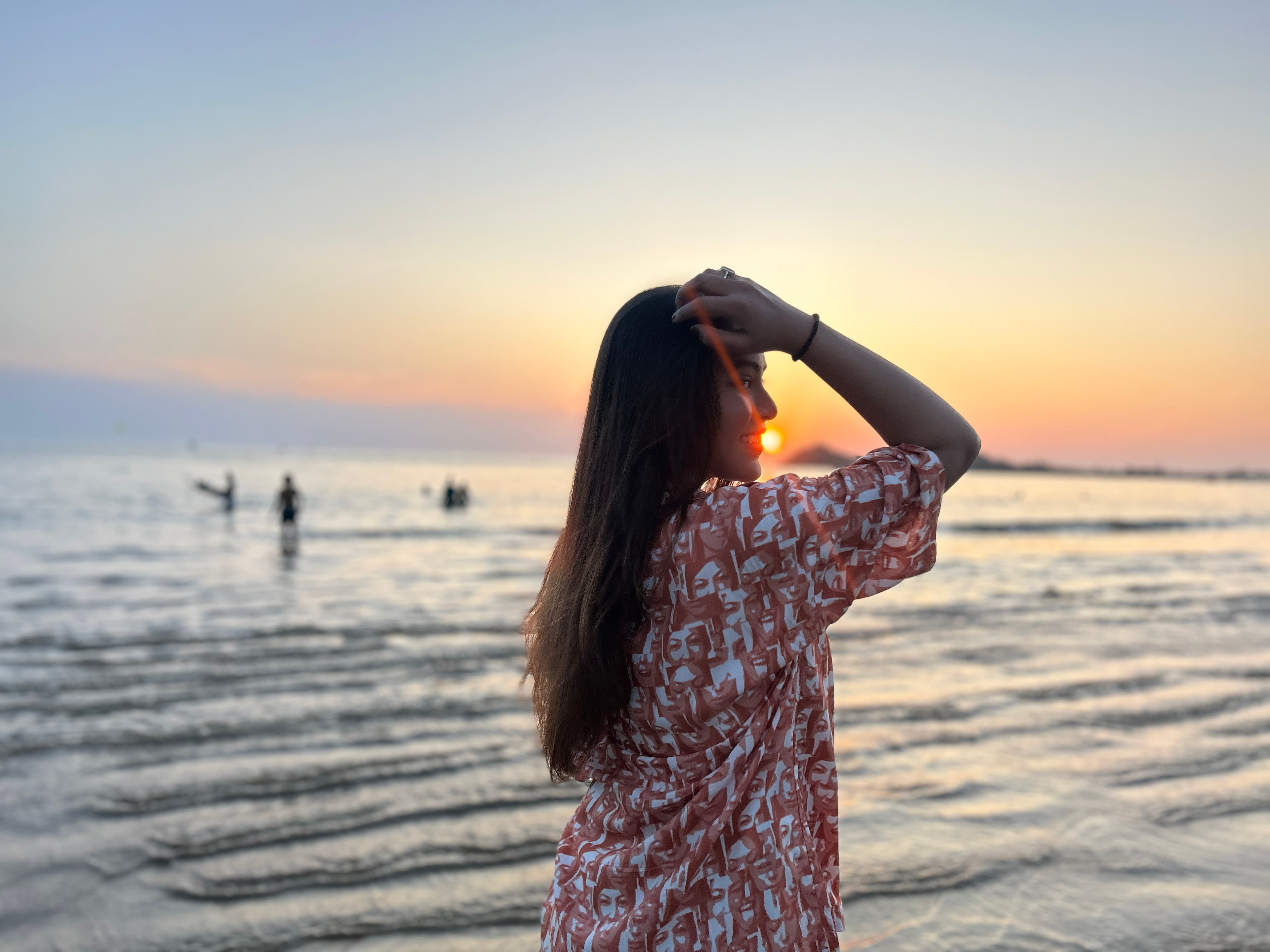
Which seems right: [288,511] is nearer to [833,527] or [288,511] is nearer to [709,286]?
[709,286]

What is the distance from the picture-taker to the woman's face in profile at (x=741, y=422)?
1.60 meters

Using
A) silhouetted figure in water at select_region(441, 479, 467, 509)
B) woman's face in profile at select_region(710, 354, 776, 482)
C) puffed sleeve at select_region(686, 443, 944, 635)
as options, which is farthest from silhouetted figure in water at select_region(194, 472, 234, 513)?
puffed sleeve at select_region(686, 443, 944, 635)

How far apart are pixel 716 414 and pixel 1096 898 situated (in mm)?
4246

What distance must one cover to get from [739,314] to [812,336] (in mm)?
148

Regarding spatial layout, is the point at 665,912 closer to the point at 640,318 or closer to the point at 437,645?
the point at 640,318

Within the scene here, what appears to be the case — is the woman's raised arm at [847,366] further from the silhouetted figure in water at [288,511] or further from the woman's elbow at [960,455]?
the silhouetted figure in water at [288,511]

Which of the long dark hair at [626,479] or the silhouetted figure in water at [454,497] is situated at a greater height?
the long dark hair at [626,479]

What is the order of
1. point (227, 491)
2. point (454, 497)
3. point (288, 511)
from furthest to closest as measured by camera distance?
1. point (454, 497)
2. point (227, 491)
3. point (288, 511)

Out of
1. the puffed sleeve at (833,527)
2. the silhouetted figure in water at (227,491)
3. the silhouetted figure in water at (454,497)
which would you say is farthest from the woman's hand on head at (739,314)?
the silhouetted figure in water at (454,497)

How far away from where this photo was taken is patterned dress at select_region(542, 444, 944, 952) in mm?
1482

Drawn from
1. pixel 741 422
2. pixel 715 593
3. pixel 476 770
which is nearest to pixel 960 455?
pixel 741 422

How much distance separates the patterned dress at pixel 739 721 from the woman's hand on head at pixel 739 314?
25 cm

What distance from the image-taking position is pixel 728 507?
1473mm

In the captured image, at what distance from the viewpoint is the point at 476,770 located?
6.36 metres
